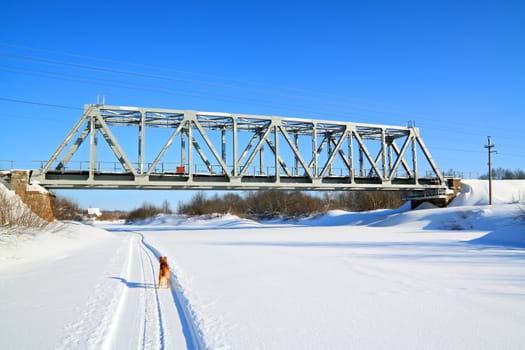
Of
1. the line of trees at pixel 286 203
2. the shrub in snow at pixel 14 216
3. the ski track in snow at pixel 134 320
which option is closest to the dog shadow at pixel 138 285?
the ski track in snow at pixel 134 320

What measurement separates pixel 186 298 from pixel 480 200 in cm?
4700

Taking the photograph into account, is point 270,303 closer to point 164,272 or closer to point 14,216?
point 164,272

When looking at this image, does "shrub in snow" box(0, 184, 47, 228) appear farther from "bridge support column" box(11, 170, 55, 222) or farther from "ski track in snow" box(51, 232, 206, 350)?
"ski track in snow" box(51, 232, 206, 350)

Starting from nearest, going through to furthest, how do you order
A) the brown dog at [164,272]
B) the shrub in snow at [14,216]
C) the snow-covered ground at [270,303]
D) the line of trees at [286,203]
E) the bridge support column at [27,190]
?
the snow-covered ground at [270,303]
the brown dog at [164,272]
the shrub in snow at [14,216]
the bridge support column at [27,190]
the line of trees at [286,203]

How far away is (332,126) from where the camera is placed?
4431 centimetres

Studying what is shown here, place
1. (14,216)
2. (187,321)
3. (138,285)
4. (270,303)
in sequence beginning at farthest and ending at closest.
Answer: (14,216), (138,285), (270,303), (187,321)

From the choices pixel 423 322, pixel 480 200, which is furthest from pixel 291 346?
pixel 480 200

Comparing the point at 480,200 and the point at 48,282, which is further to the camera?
the point at 480,200

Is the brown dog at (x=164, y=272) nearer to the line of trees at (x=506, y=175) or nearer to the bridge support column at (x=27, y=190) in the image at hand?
the bridge support column at (x=27, y=190)

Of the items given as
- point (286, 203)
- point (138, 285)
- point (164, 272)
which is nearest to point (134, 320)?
point (164, 272)

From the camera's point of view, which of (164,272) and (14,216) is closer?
(164,272)

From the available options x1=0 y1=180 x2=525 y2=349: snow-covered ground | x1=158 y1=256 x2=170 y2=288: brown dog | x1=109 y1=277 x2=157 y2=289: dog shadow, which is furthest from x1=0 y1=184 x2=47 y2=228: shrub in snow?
x1=158 y1=256 x2=170 y2=288: brown dog

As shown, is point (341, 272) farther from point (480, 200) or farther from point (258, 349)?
point (480, 200)

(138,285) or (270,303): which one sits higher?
(270,303)
